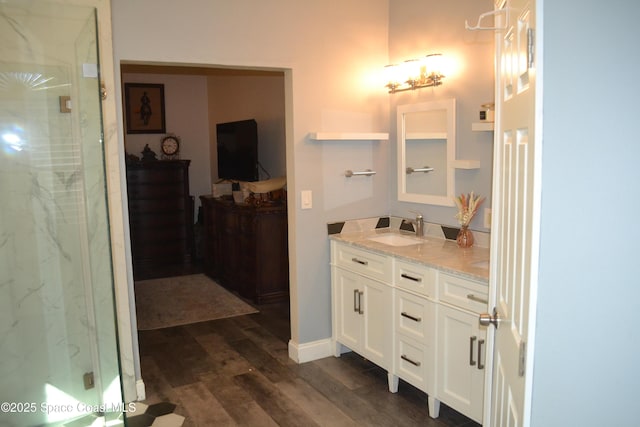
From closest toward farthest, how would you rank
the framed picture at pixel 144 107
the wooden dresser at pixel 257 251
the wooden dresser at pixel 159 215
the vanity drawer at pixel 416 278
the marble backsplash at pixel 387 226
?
the vanity drawer at pixel 416 278, the marble backsplash at pixel 387 226, the wooden dresser at pixel 257 251, the wooden dresser at pixel 159 215, the framed picture at pixel 144 107

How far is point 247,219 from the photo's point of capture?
17.3 ft

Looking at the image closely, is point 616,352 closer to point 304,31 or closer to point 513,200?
point 513,200

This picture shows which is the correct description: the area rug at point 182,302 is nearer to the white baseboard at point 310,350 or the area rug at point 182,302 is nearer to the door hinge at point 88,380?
the white baseboard at point 310,350

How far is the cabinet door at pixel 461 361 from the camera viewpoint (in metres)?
2.69

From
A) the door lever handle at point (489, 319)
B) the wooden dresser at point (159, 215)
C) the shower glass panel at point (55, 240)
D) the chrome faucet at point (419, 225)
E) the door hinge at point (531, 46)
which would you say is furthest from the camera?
the wooden dresser at point (159, 215)

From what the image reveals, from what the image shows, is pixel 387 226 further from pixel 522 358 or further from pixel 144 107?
pixel 144 107

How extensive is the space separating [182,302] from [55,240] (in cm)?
288

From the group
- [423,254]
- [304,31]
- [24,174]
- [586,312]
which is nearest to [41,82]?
[24,174]

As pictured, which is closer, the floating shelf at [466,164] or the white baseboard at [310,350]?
the floating shelf at [466,164]

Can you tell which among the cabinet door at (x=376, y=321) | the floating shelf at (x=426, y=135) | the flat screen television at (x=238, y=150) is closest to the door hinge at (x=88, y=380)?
the cabinet door at (x=376, y=321)

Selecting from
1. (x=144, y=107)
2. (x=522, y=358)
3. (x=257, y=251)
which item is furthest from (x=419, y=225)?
(x=144, y=107)

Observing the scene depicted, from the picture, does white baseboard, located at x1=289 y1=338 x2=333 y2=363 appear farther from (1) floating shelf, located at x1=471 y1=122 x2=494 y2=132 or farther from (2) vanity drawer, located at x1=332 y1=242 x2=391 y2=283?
(1) floating shelf, located at x1=471 y1=122 x2=494 y2=132

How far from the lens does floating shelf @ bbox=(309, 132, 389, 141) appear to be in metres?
3.66

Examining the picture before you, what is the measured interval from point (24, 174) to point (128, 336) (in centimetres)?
115
